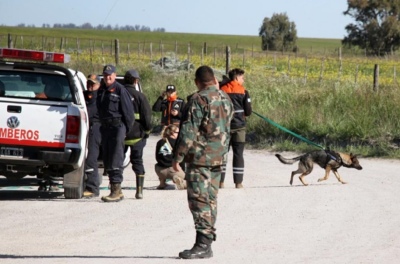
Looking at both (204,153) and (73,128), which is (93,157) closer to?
(73,128)

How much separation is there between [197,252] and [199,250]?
0.03 metres

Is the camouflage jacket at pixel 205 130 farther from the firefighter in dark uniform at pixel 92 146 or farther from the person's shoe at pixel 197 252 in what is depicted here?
the firefighter in dark uniform at pixel 92 146

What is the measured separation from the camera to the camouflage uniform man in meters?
9.70

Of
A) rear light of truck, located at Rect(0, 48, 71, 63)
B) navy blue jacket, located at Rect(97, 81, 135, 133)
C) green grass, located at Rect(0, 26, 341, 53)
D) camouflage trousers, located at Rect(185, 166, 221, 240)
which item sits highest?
rear light of truck, located at Rect(0, 48, 71, 63)

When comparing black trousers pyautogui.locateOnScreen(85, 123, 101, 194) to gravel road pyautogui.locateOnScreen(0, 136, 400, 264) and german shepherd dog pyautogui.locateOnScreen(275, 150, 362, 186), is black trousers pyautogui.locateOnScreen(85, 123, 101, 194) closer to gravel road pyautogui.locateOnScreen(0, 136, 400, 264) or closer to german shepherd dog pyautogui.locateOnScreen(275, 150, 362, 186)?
gravel road pyautogui.locateOnScreen(0, 136, 400, 264)

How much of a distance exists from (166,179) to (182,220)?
3304 mm

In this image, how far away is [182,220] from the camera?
1243 centimetres

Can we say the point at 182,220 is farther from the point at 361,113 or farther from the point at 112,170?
the point at 361,113

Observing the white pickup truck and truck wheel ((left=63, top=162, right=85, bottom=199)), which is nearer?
the white pickup truck

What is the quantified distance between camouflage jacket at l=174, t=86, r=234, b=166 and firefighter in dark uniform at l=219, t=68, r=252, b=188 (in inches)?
226

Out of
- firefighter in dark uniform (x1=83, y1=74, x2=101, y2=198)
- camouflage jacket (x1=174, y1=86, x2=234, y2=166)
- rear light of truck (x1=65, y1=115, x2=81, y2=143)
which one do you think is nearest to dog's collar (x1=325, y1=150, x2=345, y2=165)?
firefighter in dark uniform (x1=83, y1=74, x2=101, y2=198)

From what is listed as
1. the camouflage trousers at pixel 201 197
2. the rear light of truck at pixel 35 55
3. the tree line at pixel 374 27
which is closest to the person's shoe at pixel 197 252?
the camouflage trousers at pixel 201 197

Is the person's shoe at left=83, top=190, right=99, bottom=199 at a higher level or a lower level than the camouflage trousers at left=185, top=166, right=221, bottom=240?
lower

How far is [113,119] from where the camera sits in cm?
1363
